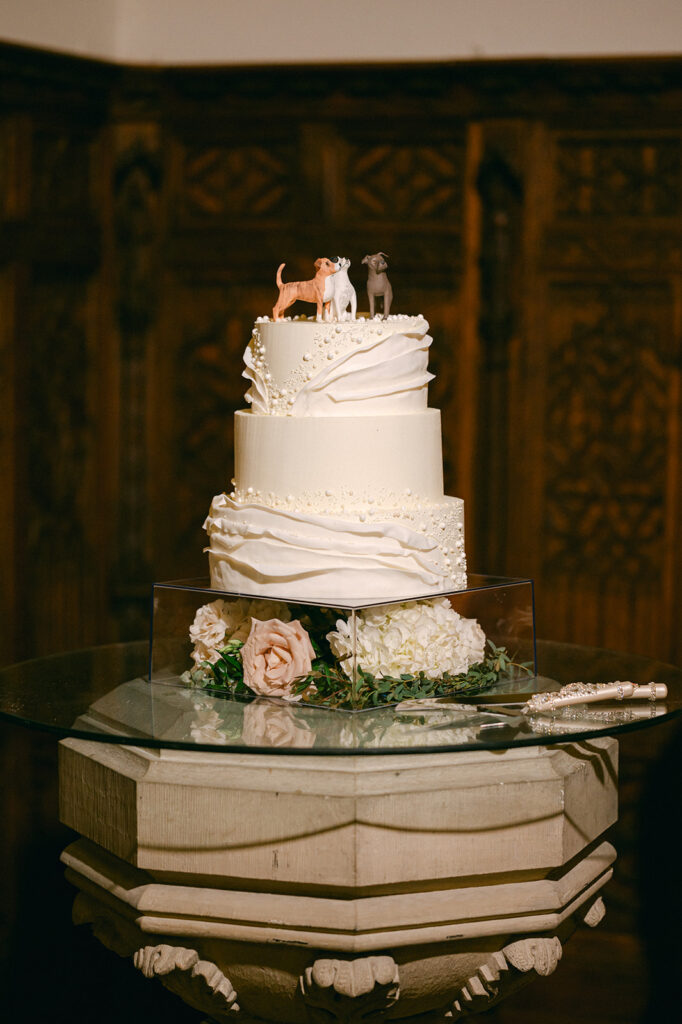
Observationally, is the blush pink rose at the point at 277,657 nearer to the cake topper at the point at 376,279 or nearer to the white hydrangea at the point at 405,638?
the white hydrangea at the point at 405,638

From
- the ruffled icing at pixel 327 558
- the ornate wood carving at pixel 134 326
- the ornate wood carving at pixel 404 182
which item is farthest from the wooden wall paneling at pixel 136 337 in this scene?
the ruffled icing at pixel 327 558

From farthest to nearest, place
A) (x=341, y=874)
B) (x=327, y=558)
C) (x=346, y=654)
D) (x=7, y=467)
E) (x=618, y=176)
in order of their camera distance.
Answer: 1. (x=618, y=176)
2. (x=7, y=467)
3. (x=327, y=558)
4. (x=346, y=654)
5. (x=341, y=874)

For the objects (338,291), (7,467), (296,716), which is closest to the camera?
(296,716)

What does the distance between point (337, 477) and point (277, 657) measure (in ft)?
1.27

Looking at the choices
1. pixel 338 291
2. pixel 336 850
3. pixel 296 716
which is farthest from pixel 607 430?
pixel 336 850

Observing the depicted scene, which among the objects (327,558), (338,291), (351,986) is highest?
(338,291)

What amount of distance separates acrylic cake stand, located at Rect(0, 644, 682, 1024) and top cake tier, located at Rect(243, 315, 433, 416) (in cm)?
64

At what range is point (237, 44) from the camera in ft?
14.0

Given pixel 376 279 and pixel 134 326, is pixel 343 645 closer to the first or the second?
pixel 376 279

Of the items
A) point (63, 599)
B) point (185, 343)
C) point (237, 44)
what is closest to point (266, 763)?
point (63, 599)

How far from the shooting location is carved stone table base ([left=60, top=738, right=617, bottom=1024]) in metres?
2.14

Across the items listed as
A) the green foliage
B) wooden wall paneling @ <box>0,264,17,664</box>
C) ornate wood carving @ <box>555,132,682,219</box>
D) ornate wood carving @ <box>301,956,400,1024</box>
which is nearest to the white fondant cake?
the green foliage

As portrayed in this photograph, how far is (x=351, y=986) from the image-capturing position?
84.0 inches

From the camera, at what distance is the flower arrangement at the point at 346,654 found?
7.89 ft
